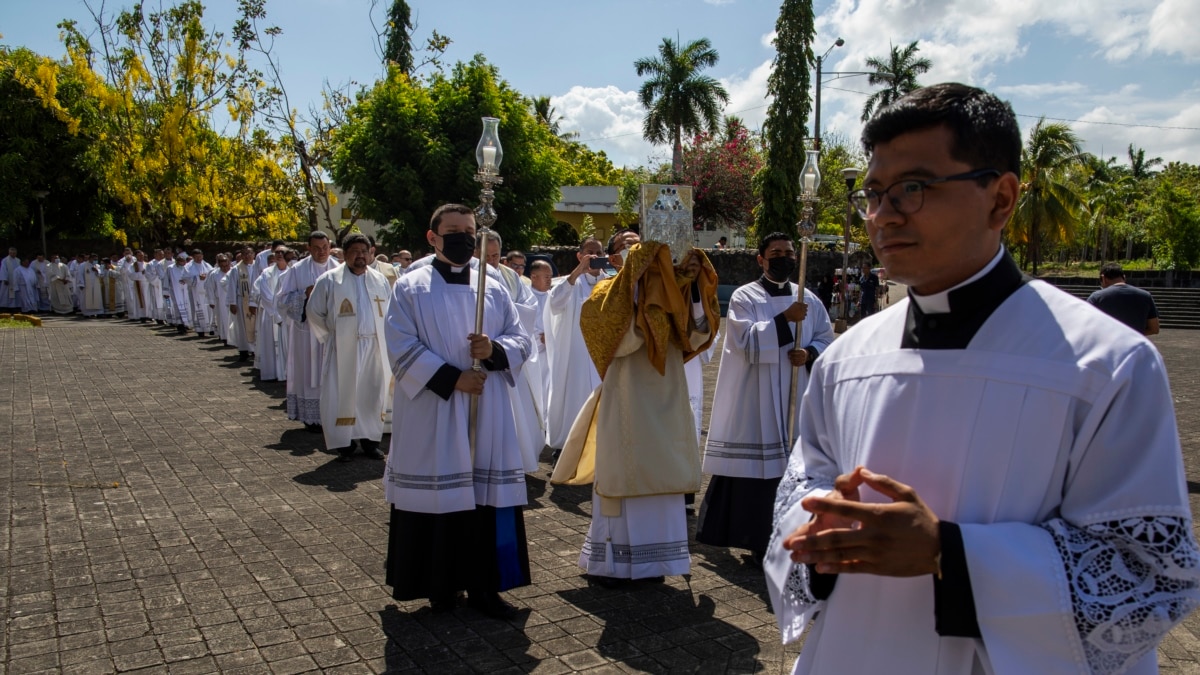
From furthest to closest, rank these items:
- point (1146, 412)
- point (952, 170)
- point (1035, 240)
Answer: point (1035, 240), point (952, 170), point (1146, 412)

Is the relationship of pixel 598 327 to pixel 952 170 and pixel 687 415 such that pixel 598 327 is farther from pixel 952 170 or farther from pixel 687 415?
pixel 952 170

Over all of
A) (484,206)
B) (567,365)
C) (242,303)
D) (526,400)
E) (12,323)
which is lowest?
(12,323)

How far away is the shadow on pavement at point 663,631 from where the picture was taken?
4398 mm

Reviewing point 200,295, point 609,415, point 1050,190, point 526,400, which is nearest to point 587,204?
point 1050,190

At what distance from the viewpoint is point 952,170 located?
182cm

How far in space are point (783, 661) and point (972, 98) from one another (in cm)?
328

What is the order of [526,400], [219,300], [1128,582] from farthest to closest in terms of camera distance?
[219,300], [526,400], [1128,582]

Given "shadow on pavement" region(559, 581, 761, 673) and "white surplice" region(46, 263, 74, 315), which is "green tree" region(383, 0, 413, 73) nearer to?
"white surplice" region(46, 263, 74, 315)

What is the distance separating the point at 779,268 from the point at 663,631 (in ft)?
9.00

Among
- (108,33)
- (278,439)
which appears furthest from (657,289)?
(108,33)

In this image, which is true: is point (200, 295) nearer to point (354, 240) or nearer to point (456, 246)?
point (354, 240)

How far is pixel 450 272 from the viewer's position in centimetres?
523

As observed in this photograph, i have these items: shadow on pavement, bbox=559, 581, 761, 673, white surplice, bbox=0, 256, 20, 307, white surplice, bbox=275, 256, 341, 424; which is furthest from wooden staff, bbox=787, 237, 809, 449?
white surplice, bbox=0, 256, 20, 307

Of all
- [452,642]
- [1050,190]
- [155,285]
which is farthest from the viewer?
[1050,190]
